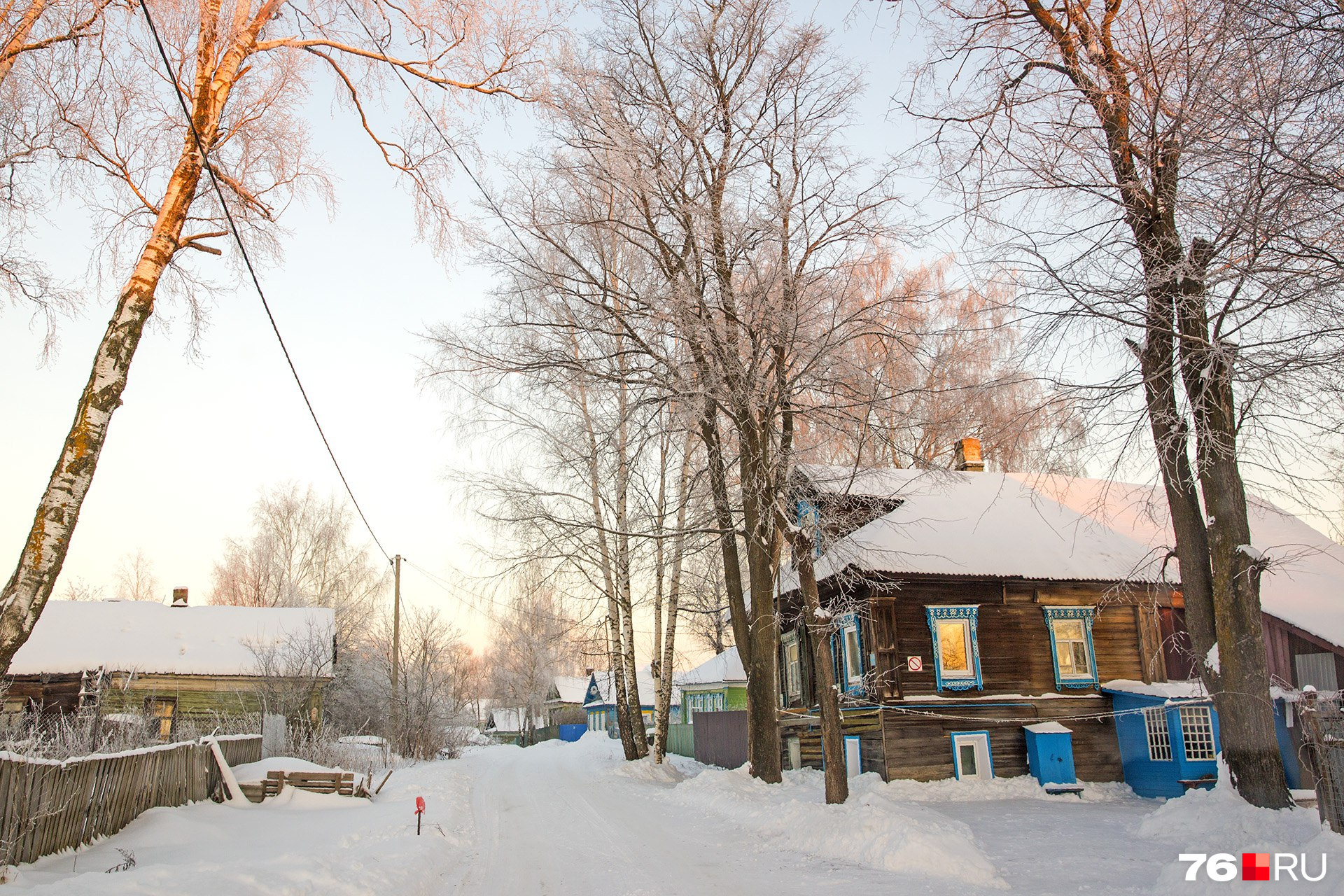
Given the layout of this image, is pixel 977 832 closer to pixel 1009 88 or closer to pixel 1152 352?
pixel 1152 352

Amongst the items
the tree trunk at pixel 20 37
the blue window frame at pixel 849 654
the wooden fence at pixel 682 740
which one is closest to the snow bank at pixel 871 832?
the blue window frame at pixel 849 654

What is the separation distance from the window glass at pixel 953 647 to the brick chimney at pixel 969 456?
5897 mm

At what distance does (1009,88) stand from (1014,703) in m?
13.3

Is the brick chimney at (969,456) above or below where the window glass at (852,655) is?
above

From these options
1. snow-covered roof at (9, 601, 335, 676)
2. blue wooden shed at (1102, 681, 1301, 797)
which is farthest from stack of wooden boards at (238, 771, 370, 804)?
blue wooden shed at (1102, 681, 1301, 797)

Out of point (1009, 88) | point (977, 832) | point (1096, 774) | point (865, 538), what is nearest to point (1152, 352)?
point (1009, 88)

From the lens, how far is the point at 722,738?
2611 cm

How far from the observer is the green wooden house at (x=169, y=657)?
91.2 ft

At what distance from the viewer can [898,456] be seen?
51.1 ft

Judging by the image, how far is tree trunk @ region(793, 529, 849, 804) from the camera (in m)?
13.1

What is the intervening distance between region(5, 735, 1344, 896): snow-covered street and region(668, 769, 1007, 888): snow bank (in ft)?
0.09

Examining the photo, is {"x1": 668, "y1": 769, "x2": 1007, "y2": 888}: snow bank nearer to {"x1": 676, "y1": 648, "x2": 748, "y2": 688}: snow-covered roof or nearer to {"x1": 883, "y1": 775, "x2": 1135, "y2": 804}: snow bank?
{"x1": 883, "y1": 775, "x2": 1135, "y2": 804}: snow bank

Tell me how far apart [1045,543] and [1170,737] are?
4812mm

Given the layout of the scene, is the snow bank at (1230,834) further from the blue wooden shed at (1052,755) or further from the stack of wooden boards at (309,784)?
the stack of wooden boards at (309,784)
